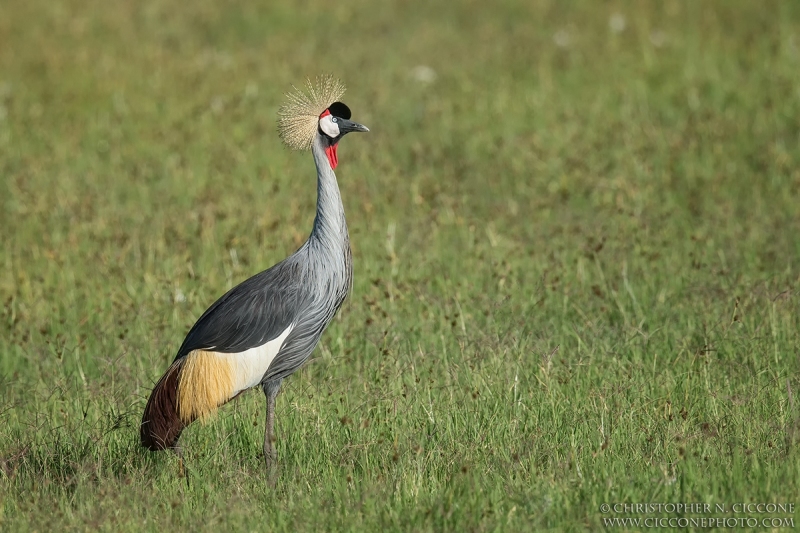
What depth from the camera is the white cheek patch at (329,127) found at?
483 centimetres

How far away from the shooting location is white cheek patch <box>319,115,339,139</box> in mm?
4832

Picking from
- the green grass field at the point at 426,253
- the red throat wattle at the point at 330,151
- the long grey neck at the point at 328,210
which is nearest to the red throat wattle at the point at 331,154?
the red throat wattle at the point at 330,151

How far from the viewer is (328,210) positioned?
470cm

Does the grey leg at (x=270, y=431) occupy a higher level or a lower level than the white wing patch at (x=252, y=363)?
lower

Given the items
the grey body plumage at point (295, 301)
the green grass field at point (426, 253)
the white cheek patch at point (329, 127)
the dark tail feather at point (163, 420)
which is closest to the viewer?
the green grass field at point (426, 253)

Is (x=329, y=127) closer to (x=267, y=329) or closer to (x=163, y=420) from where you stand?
(x=267, y=329)

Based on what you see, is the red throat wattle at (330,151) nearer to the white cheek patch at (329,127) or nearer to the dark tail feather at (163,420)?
the white cheek patch at (329,127)

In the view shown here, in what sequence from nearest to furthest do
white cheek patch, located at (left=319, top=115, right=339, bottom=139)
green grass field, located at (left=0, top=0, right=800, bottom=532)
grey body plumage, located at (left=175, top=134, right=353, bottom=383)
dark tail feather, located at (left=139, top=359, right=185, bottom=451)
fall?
green grass field, located at (left=0, top=0, right=800, bottom=532), dark tail feather, located at (left=139, top=359, right=185, bottom=451), grey body plumage, located at (left=175, top=134, right=353, bottom=383), white cheek patch, located at (left=319, top=115, right=339, bottom=139)

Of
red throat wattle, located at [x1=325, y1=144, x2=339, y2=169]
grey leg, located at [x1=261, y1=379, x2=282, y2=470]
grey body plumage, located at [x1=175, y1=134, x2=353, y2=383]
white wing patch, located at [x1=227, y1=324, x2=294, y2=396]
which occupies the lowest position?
grey leg, located at [x1=261, y1=379, x2=282, y2=470]

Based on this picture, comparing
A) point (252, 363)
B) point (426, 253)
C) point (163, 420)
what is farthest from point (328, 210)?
point (426, 253)

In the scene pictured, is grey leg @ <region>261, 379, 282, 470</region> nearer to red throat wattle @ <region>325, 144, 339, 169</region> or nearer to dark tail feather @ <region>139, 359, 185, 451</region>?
dark tail feather @ <region>139, 359, 185, 451</region>

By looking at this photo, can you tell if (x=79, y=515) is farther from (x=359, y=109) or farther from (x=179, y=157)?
(x=359, y=109)

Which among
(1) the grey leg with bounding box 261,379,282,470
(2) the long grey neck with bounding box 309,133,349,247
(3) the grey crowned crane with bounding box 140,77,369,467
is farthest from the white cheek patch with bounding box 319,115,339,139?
(1) the grey leg with bounding box 261,379,282,470

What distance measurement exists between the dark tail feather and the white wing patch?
258 mm
